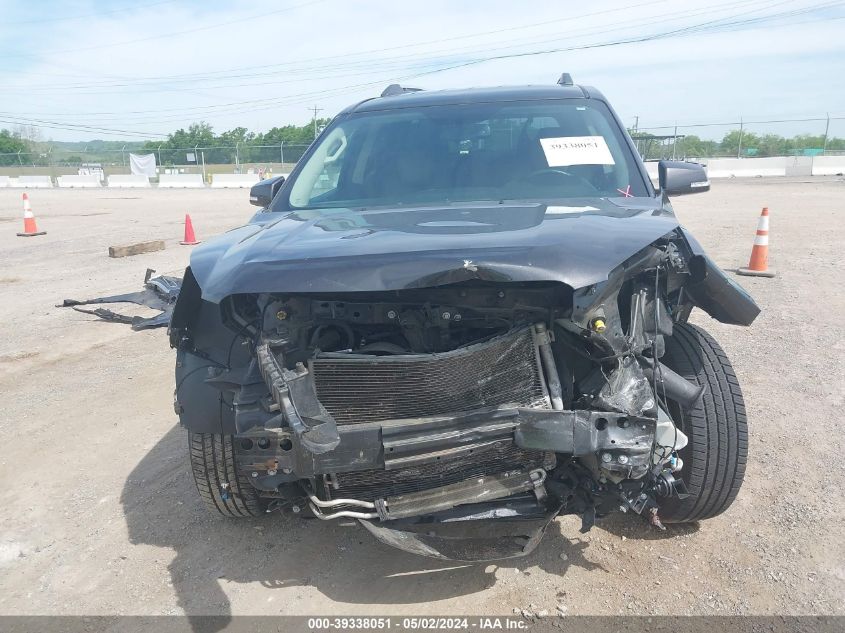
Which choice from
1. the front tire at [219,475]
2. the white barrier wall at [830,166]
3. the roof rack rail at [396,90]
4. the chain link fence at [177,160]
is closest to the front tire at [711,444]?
the front tire at [219,475]

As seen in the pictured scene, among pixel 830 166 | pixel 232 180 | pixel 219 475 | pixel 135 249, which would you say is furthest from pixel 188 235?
pixel 830 166

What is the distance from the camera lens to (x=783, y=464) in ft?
11.2

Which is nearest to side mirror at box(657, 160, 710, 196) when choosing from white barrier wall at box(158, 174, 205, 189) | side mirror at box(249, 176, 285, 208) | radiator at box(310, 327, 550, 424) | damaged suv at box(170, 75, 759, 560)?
damaged suv at box(170, 75, 759, 560)

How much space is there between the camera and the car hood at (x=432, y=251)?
204cm

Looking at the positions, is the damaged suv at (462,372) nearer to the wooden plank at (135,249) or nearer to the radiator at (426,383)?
the radiator at (426,383)

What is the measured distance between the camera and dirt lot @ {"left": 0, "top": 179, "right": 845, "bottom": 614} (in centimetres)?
255

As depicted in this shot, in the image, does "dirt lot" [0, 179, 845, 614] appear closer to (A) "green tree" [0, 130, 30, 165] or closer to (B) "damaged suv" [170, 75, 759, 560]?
(B) "damaged suv" [170, 75, 759, 560]

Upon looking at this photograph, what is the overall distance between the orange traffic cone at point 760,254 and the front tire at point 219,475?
687 cm

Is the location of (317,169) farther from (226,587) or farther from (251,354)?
(226,587)

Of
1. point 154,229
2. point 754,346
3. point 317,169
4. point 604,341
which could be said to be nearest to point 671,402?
point 604,341

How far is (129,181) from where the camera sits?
38.3 m

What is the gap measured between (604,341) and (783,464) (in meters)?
1.87

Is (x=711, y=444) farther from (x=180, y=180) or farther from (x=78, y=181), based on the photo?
(x=78, y=181)

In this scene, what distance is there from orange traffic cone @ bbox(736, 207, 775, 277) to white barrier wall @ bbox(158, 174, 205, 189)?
3481 centimetres
